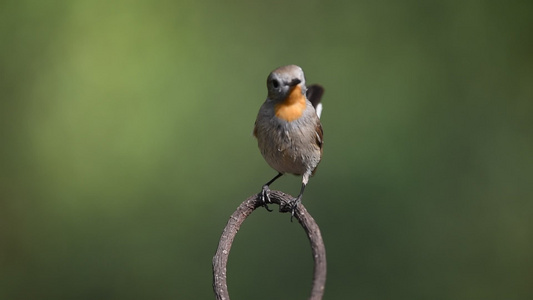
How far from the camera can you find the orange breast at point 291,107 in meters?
2.37

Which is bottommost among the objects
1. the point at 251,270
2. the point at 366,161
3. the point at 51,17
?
the point at 251,270

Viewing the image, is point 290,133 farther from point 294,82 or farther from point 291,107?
point 294,82

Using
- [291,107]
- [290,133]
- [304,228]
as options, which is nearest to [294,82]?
[291,107]

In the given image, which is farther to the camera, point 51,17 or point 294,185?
point 51,17

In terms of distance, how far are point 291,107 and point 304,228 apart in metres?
0.75

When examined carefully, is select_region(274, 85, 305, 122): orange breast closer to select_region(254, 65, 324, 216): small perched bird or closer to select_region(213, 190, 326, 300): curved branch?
select_region(254, 65, 324, 216): small perched bird

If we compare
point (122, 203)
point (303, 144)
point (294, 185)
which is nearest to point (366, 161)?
point (294, 185)

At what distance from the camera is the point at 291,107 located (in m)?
2.43

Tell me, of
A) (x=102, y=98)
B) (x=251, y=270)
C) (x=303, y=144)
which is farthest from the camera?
(x=102, y=98)

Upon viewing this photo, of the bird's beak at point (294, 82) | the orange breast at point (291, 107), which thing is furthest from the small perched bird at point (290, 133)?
the bird's beak at point (294, 82)

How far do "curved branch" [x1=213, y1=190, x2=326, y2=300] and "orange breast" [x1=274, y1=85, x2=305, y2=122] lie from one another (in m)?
0.49

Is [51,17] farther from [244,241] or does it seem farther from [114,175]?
[244,241]

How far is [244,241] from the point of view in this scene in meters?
5.00

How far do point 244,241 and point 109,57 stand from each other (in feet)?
5.96
